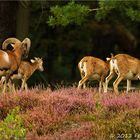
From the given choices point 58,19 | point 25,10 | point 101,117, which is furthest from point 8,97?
point 25,10

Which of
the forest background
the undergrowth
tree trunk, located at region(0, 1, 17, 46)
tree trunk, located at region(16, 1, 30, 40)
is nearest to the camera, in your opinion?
the undergrowth

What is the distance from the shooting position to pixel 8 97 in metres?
15.0

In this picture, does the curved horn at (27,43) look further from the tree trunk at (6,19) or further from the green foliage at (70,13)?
the tree trunk at (6,19)

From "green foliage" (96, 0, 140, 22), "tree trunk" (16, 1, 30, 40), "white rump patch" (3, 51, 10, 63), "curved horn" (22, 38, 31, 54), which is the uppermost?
"green foliage" (96, 0, 140, 22)

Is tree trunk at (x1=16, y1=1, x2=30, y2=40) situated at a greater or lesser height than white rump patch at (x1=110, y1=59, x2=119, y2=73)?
greater

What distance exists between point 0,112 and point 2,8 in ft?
29.3

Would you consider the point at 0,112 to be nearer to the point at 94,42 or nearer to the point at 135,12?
the point at 135,12

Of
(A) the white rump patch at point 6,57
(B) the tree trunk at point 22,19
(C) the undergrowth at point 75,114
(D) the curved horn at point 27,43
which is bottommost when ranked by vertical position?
(C) the undergrowth at point 75,114

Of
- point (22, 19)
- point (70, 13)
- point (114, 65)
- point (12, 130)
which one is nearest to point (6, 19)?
point (22, 19)

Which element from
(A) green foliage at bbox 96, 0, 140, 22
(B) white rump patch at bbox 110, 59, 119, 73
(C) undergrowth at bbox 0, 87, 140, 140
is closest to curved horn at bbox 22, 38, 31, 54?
(A) green foliage at bbox 96, 0, 140, 22

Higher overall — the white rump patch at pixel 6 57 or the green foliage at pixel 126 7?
the green foliage at pixel 126 7

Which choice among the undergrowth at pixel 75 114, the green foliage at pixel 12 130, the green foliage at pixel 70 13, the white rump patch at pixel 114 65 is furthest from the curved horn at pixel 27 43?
the green foliage at pixel 12 130

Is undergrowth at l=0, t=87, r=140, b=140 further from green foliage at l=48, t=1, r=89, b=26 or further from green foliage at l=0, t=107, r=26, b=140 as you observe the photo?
green foliage at l=48, t=1, r=89, b=26

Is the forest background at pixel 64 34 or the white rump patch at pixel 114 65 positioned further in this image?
the forest background at pixel 64 34
